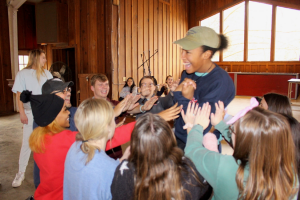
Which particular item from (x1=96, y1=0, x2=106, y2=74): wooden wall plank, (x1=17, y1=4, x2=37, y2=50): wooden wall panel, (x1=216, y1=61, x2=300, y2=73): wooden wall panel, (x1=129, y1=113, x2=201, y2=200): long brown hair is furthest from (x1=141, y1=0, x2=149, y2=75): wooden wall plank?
(x1=129, y1=113, x2=201, y2=200): long brown hair

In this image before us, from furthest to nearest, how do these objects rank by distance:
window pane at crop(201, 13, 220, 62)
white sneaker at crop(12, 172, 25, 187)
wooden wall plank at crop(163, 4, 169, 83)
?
1. window pane at crop(201, 13, 220, 62)
2. wooden wall plank at crop(163, 4, 169, 83)
3. white sneaker at crop(12, 172, 25, 187)

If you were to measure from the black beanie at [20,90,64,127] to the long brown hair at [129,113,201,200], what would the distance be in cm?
67

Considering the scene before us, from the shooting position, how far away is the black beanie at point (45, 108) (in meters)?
Result: 1.43

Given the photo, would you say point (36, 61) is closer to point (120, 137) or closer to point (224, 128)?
point (120, 137)

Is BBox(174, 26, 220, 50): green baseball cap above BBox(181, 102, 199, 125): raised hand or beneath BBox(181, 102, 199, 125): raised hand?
above

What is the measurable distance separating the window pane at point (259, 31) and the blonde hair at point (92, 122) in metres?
11.4

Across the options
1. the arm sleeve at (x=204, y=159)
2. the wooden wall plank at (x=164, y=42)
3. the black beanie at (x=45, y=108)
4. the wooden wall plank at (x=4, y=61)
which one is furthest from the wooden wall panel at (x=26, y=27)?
the arm sleeve at (x=204, y=159)

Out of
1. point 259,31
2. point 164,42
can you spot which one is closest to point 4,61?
point 164,42

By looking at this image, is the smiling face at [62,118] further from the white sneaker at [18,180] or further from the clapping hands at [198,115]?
the white sneaker at [18,180]

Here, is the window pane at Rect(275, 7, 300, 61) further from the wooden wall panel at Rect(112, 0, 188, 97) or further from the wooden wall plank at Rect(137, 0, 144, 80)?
the wooden wall plank at Rect(137, 0, 144, 80)

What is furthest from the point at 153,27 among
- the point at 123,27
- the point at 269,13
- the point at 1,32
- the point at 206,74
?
the point at 206,74

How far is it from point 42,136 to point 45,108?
0.63 feet

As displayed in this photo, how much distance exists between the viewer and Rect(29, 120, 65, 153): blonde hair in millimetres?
1353

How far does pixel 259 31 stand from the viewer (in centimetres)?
1079
